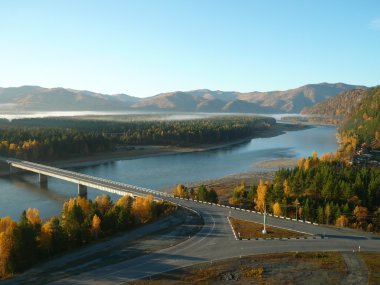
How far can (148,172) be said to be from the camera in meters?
115

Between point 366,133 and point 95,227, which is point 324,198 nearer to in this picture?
point 95,227

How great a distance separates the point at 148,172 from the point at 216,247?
226 ft

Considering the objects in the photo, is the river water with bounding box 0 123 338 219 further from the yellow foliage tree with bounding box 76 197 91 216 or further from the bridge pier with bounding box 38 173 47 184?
the yellow foliage tree with bounding box 76 197 91 216

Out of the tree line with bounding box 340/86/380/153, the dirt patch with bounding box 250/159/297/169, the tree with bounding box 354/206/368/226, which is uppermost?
the tree line with bounding box 340/86/380/153

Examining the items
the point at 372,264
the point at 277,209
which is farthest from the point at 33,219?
the point at 372,264

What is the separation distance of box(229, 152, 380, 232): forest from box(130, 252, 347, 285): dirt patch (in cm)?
1415

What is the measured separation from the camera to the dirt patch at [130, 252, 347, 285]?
131 feet

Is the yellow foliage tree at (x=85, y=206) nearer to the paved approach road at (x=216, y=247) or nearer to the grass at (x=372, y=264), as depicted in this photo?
the paved approach road at (x=216, y=247)

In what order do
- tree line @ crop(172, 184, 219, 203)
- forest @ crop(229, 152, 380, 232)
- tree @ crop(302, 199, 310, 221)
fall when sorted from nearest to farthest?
forest @ crop(229, 152, 380, 232), tree @ crop(302, 199, 310, 221), tree line @ crop(172, 184, 219, 203)

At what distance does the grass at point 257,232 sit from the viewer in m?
51.6

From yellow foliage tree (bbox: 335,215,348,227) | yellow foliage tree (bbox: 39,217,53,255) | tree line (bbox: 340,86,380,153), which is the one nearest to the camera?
yellow foliage tree (bbox: 39,217,53,255)

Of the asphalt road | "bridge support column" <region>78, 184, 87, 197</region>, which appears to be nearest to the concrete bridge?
"bridge support column" <region>78, 184, 87, 197</region>

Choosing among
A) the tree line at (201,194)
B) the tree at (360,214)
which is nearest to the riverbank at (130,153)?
the tree line at (201,194)

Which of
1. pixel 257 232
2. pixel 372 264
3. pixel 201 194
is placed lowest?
pixel 372 264
